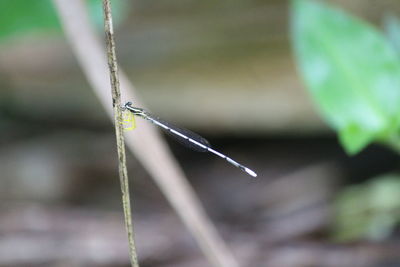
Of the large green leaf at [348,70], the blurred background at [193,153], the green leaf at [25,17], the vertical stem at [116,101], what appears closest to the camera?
the vertical stem at [116,101]

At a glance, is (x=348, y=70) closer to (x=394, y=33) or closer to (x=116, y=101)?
(x=394, y=33)

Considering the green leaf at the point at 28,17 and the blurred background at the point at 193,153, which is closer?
the blurred background at the point at 193,153

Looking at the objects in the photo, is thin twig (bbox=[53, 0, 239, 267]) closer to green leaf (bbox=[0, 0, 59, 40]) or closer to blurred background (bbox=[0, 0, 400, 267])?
green leaf (bbox=[0, 0, 59, 40])

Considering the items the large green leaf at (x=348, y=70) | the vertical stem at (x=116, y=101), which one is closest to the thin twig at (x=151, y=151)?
the large green leaf at (x=348, y=70)

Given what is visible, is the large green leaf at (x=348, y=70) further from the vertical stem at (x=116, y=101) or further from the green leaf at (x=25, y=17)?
the green leaf at (x=25, y=17)

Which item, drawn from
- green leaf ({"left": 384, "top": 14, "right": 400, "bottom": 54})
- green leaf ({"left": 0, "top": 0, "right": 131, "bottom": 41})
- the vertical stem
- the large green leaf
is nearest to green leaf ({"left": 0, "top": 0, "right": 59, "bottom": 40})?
green leaf ({"left": 0, "top": 0, "right": 131, "bottom": 41})

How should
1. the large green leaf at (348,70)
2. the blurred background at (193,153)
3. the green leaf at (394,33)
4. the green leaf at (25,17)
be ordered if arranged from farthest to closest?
the green leaf at (25,17)
the blurred background at (193,153)
the green leaf at (394,33)
the large green leaf at (348,70)
